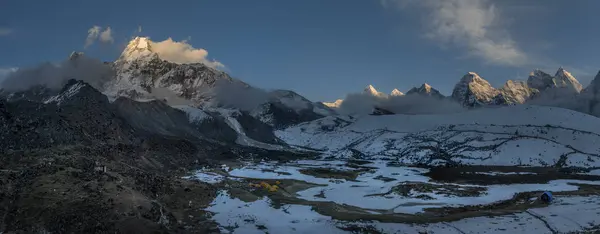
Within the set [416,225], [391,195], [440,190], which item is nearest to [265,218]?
[416,225]

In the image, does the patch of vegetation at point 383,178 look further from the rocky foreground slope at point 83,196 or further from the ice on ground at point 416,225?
the ice on ground at point 416,225

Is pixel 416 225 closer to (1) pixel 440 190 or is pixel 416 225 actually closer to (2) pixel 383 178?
(1) pixel 440 190

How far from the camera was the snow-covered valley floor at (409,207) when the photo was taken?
8850 centimetres

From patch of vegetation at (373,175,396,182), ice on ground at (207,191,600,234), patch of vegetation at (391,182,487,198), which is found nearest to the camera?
ice on ground at (207,191,600,234)

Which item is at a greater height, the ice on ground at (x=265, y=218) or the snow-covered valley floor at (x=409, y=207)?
the snow-covered valley floor at (x=409, y=207)

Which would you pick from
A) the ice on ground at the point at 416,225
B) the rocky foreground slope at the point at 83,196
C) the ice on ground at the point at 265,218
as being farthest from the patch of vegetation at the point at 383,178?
the ice on ground at the point at 416,225

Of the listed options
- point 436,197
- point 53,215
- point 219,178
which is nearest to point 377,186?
point 436,197

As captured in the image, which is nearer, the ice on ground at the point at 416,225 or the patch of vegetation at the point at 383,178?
the ice on ground at the point at 416,225

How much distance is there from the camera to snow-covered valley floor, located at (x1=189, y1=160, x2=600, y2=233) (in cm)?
8850

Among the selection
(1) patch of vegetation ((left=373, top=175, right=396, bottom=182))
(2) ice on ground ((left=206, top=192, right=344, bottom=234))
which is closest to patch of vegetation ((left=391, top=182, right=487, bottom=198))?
(1) patch of vegetation ((left=373, top=175, right=396, bottom=182))

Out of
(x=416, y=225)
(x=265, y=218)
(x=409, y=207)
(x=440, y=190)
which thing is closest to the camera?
(x=416, y=225)

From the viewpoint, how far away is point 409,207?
114688 millimetres

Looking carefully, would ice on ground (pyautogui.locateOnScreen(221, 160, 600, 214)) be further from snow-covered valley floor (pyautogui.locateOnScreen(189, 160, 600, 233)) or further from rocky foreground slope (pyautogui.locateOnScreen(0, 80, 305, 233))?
rocky foreground slope (pyautogui.locateOnScreen(0, 80, 305, 233))

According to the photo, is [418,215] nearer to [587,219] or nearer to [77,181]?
[587,219]
